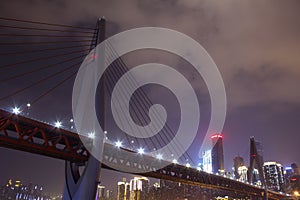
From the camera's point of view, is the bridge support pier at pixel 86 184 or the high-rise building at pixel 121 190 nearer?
the bridge support pier at pixel 86 184

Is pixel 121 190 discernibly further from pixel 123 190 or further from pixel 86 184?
pixel 86 184

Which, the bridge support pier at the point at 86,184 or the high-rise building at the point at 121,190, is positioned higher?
the high-rise building at the point at 121,190

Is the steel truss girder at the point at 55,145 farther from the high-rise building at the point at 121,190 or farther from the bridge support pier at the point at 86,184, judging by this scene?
the high-rise building at the point at 121,190

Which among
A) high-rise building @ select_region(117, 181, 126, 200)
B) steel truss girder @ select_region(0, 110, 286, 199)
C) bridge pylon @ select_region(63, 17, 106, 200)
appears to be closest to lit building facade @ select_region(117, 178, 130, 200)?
high-rise building @ select_region(117, 181, 126, 200)

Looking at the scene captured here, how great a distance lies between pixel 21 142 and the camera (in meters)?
28.0

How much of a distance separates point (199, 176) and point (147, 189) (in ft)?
326

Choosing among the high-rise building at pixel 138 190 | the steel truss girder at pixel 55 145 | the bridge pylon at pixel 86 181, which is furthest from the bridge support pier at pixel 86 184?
the high-rise building at pixel 138 190

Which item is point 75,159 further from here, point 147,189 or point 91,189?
point 147,189

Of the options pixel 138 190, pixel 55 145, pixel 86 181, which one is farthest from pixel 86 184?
pixel 138 190

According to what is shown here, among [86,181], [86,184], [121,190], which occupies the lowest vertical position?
[86,184]

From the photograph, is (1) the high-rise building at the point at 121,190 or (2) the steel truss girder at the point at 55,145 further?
(1) the high-rise building at the point at 121,190

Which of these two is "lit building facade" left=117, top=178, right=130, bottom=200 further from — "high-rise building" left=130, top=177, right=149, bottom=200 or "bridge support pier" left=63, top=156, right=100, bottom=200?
"bridge support pier" left=63, top=156, right=100, bottom=200

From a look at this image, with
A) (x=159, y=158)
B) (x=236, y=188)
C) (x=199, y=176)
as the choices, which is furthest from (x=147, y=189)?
(x=159, y=158)

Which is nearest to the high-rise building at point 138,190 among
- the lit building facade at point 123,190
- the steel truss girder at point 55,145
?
the lit building facade at point 123,190
